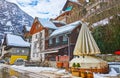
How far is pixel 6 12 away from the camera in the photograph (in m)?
123

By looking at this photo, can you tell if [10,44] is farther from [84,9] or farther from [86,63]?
[86,63]

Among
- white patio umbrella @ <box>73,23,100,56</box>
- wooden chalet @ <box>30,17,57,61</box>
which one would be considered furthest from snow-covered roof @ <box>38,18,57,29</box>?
white patio umbrella @ <box>73,23,100,56</box>

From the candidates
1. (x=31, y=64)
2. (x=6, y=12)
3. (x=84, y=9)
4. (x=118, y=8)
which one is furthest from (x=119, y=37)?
(x=6, y=12)

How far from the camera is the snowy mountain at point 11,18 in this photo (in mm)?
104062

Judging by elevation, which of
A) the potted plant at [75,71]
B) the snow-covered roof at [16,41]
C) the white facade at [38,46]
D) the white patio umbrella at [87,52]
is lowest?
the potted plant at [75,71]

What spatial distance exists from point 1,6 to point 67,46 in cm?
9482

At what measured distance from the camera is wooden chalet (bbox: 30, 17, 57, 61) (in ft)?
153

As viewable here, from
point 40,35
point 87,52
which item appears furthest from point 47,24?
point 87,52

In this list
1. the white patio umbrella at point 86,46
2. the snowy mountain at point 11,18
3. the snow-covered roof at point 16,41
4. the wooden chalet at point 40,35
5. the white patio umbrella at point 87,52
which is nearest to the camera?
the white patio umbrella at point 87,52

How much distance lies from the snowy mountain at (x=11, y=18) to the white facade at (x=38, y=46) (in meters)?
47.4

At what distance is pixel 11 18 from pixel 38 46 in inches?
2986

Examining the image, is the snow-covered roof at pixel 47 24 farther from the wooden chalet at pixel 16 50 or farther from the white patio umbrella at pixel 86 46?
the white patio umbrella at pixel 86 46

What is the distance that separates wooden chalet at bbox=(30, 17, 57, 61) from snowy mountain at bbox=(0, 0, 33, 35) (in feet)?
155

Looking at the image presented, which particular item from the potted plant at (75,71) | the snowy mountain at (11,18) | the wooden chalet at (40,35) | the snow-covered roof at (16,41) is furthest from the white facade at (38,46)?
the snowy mountain at (11,18)
